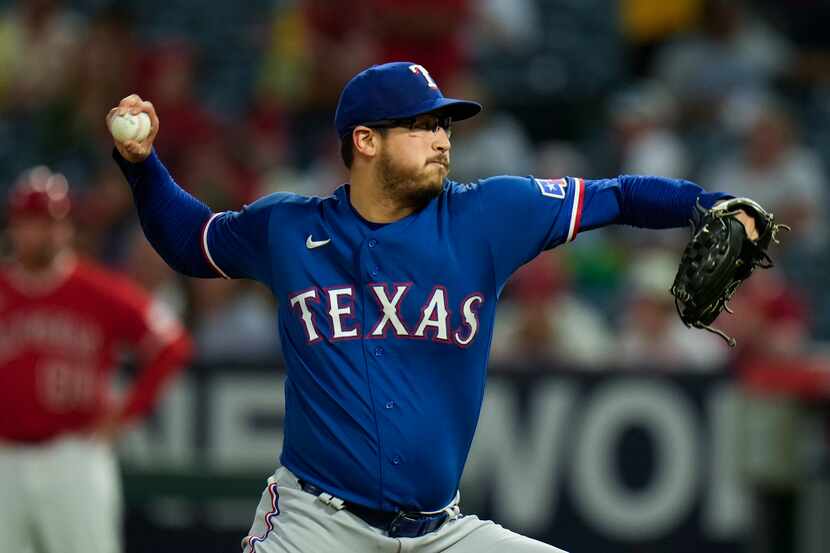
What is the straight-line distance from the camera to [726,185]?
10.1 meters

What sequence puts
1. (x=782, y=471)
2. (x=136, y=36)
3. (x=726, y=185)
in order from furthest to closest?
(x=136, y=36) → (x=726, y=185) → (x=782, y=471)

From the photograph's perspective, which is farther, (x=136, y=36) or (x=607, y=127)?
(x=136, y=36)

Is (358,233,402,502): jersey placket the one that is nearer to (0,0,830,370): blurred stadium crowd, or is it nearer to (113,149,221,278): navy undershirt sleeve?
(113,149,221,278): navy undershirt sleeve

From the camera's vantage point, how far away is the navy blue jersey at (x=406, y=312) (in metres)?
4.43

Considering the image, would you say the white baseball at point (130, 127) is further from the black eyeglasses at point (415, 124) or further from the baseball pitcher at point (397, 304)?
the black eyeglasses at point (415, 124)

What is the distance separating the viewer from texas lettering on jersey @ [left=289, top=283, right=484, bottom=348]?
4469 millimetres

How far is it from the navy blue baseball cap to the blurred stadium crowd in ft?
13.6

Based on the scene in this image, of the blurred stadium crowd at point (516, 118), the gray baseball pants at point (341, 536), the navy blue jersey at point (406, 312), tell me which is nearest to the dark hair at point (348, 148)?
the navy blue jersey at point (406, 312)

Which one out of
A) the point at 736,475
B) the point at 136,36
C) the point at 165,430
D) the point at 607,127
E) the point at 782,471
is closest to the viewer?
the point at 782,471

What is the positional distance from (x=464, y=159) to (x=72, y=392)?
11.7 ft

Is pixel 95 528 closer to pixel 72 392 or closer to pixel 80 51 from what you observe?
pixel 72 392

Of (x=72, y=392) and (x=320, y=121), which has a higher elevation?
(x=320, y=121)

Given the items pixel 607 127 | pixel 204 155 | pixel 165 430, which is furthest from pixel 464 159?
pixel 165 430

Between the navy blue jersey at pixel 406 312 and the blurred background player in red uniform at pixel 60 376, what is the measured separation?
10.9ft
